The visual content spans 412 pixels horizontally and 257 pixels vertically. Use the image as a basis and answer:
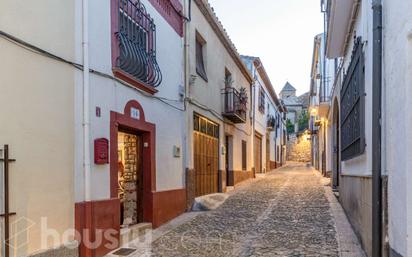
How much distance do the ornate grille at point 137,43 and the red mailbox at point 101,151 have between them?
1301mm

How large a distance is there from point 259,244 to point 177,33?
5283 millimetres

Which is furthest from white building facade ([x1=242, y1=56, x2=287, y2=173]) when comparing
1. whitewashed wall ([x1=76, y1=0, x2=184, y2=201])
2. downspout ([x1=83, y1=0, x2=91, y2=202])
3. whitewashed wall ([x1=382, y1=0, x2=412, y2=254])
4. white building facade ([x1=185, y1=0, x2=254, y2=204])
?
whitewashed wall ([x1=382, y1=0, x2=412, y2=254])

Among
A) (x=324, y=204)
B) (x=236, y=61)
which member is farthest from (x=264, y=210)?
(x=236, y=61)

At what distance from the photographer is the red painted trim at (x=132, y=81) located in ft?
22.1

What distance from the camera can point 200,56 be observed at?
12422 mm

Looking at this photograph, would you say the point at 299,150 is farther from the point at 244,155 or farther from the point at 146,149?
the point at 146,149

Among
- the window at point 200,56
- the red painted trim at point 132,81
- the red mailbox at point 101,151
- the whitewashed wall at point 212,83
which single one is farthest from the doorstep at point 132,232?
the window at point 200,56

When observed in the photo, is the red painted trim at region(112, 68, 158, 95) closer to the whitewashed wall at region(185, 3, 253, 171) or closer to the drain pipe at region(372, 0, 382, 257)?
the whitewashed wall at region(185, 3, 253, 171)

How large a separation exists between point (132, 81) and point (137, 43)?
773 mm

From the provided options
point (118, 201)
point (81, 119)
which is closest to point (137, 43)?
point (81, 119)

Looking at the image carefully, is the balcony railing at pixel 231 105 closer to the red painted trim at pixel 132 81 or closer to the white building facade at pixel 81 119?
the white building facade at pixel 81 119

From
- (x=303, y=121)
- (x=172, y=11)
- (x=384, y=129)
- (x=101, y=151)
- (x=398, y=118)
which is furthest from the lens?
(x=303, y=121)

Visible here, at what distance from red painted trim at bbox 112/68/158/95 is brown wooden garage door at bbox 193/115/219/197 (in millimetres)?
3299

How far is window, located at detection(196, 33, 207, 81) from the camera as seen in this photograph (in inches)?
470
